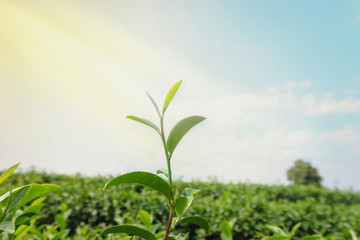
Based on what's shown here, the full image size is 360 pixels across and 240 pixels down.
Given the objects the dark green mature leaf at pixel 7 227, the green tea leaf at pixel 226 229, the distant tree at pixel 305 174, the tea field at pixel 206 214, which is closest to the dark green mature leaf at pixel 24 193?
the dark green mature leaf at pixel 7 227

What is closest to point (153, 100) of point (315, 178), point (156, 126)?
point (156, 126)

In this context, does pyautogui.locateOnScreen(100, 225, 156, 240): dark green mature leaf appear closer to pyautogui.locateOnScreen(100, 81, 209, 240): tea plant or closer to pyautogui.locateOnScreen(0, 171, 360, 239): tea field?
pyautogui.locateOnScreen(100, 81, 209, 240): tea plant

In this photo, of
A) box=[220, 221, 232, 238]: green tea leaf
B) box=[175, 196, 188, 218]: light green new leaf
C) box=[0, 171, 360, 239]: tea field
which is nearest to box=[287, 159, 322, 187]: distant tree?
box=[0, 171, 360, 239]: tea field

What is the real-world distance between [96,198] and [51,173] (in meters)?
4.79

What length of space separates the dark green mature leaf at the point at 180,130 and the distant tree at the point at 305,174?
37506 mm

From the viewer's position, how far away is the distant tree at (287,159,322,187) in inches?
1410

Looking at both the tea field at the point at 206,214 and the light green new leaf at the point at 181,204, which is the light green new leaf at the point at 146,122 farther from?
the tea field at the point at 206,214

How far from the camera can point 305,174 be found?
119ft

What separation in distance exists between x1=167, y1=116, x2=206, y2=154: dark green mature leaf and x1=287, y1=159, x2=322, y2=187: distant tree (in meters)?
37.5

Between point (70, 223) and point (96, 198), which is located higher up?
point (96, 198)

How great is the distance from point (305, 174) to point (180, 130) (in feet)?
127

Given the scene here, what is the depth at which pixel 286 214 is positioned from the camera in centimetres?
454

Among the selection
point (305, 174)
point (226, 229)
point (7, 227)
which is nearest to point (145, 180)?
point (7, 227)

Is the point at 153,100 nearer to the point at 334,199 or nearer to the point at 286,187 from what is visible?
the point at 286,187
